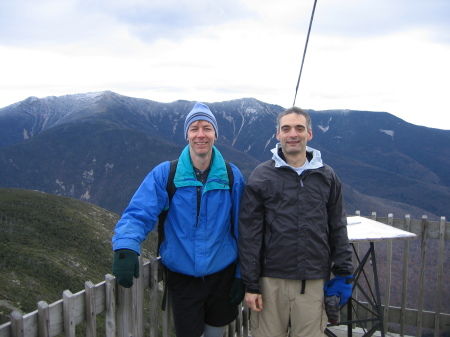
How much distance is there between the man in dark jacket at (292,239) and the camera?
3018 millimetres

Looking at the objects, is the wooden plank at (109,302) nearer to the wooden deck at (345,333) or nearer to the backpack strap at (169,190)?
the backpack strap at (169,190)

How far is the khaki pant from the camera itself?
310 cm

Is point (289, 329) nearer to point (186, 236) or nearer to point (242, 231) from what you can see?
point (242, 231)

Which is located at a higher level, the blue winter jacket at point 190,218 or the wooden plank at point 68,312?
the blue winter jacket at point 190,218

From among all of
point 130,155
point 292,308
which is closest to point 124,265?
point 292,308

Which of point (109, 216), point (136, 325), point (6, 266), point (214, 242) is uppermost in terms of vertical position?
point (214, 242)

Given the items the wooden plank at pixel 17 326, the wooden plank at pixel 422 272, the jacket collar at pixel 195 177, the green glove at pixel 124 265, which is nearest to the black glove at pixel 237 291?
the jacket collar at pixel 195 177

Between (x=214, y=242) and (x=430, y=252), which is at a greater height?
(x=214, y=242)

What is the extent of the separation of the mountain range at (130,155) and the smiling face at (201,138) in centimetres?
8964

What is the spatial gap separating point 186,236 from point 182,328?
2.46 ft

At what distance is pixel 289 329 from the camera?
349 centimetres

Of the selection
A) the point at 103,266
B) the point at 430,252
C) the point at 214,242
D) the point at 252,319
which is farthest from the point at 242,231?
the point at 103,266

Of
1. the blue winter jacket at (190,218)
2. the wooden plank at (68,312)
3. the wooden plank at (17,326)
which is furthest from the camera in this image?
the blue winter jacket at (190,218)

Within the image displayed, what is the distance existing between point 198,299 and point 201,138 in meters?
1.22
